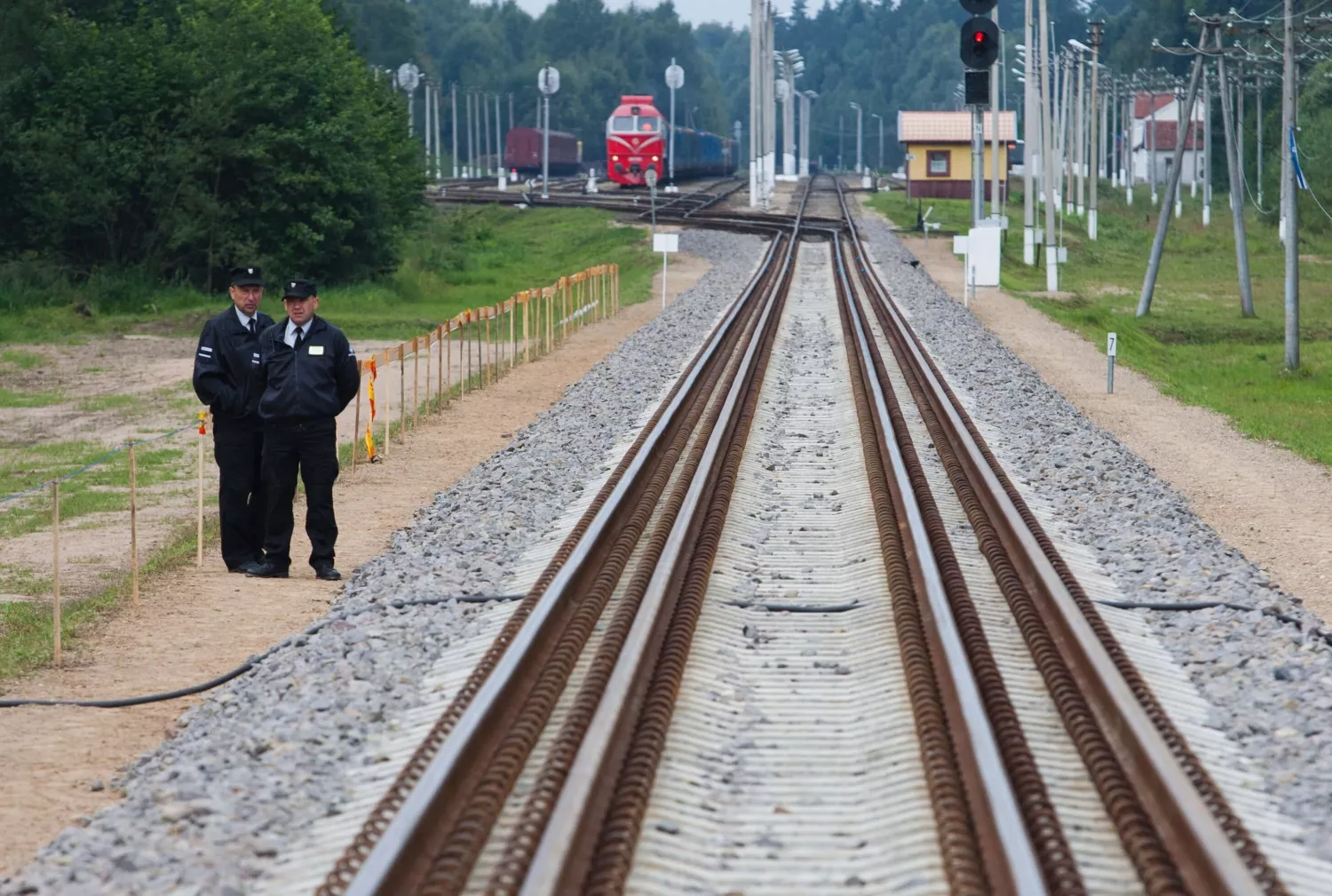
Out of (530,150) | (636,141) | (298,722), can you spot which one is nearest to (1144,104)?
(530,150)

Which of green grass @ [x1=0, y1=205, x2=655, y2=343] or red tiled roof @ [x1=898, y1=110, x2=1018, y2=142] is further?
red tiled roof @ [x1=898, y1=110, x2=1018, y2=142]

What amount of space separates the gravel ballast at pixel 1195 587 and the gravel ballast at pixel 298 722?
12.6ft

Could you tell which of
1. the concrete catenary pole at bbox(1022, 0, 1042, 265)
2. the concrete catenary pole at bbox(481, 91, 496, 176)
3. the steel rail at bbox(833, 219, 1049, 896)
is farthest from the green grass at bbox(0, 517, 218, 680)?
the concrete catenary pole at bbox(481, 91, 496, 176)

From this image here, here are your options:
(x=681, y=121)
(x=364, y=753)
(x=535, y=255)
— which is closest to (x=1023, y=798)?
(x=364, y=753)

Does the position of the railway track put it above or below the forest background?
below

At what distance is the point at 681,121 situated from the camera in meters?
195

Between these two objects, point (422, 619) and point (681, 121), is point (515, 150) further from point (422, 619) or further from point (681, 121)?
point (422, 619)

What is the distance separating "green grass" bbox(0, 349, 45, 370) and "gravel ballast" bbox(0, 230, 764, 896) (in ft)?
57.9

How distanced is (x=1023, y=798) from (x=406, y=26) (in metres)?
142

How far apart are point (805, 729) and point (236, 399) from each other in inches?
217

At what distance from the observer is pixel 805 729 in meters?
8.05

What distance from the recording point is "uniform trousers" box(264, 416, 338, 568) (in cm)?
1208

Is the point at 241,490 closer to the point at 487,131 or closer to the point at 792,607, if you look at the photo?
the point at 792,607

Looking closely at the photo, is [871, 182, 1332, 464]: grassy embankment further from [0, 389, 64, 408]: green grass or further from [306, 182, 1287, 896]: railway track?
[0, 389, 64, 408]: green grass
